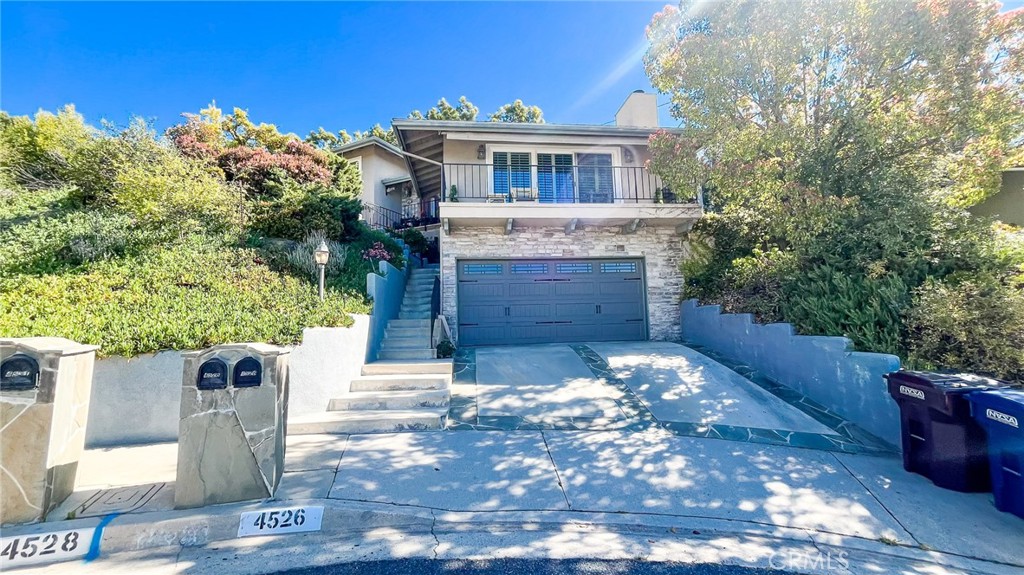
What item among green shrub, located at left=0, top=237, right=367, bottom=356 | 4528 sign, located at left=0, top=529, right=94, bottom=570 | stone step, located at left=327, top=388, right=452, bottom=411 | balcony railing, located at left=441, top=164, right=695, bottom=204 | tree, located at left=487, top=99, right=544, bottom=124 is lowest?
4528 sign, located at left=0, top=529, right=94, bottom=570

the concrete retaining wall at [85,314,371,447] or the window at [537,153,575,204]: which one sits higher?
the window at [537,153,575,204]

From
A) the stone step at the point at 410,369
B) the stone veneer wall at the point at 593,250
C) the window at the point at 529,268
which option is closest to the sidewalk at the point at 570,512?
the stone step at the point at 410,369

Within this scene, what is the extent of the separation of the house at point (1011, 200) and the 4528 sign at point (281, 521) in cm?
1463

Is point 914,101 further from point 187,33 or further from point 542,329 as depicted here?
point 187,33

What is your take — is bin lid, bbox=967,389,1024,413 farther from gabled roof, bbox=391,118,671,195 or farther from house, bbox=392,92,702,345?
gabled roof, bbox=391,118,671,195

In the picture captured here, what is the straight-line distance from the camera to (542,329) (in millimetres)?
9633

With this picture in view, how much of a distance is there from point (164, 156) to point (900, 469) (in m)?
12.6

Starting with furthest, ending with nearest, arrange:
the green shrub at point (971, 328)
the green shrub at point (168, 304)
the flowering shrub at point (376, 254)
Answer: the flowering shrub at point (376, 254) → the green shrub at point (168, 304) → the green shrub at point (971, 328)

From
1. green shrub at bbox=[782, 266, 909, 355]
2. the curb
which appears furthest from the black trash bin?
green shrub at bbox=[782, 266, 909, 355]

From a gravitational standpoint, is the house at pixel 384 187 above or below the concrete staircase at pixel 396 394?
above

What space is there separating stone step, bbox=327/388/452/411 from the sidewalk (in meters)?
0.90

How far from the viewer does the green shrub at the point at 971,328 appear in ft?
13.8

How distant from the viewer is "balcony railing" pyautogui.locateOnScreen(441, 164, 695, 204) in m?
9.76

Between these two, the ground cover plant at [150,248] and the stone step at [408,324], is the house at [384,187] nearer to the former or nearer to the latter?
the ground cover plant at [150,248]
